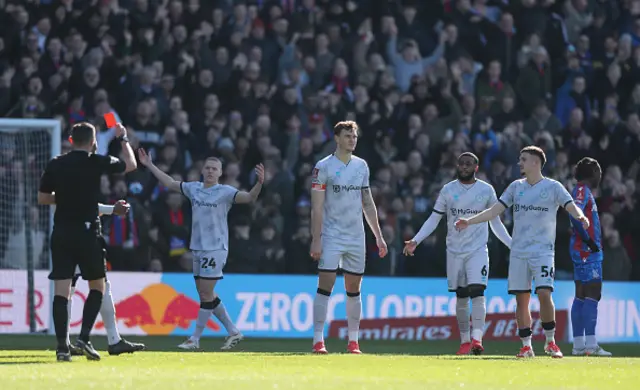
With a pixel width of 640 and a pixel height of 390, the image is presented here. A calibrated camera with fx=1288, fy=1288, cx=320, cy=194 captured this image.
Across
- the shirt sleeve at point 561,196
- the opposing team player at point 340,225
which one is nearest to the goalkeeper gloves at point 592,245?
the shirt sleeve at point 561,196

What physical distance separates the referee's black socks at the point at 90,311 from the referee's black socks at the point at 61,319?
0.53 feet

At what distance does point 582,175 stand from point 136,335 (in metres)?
6.81

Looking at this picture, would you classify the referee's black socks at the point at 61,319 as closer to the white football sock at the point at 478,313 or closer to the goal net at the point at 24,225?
the white football sock at the point at 478,313

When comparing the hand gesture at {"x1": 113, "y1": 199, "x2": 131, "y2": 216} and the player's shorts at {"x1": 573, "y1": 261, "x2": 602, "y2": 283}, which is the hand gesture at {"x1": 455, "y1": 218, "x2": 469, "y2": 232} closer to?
the player's shorts at {"x1": 573, "y1": 261, "x2": 602, "y2": 283}

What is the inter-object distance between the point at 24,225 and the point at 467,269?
7361 millimetres

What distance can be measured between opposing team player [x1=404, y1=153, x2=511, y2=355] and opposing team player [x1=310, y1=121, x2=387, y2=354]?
0.92 meters

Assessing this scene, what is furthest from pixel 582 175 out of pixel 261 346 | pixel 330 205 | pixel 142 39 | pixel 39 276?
pixel 142 39

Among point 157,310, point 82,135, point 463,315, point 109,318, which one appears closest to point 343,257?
point 463,315

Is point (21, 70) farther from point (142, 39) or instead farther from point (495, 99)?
point (495, 99)

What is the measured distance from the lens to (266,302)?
18.6 meters

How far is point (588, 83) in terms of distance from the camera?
902 inches

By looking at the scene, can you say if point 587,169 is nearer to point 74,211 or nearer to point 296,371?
point 296,371

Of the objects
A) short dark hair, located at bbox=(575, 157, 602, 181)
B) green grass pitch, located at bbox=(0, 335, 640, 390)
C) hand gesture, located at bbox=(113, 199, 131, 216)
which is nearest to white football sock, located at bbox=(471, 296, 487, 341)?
green grass pitch, located at bbox=(0, 335, 640, 390)

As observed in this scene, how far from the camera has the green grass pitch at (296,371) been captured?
901 centimetres
